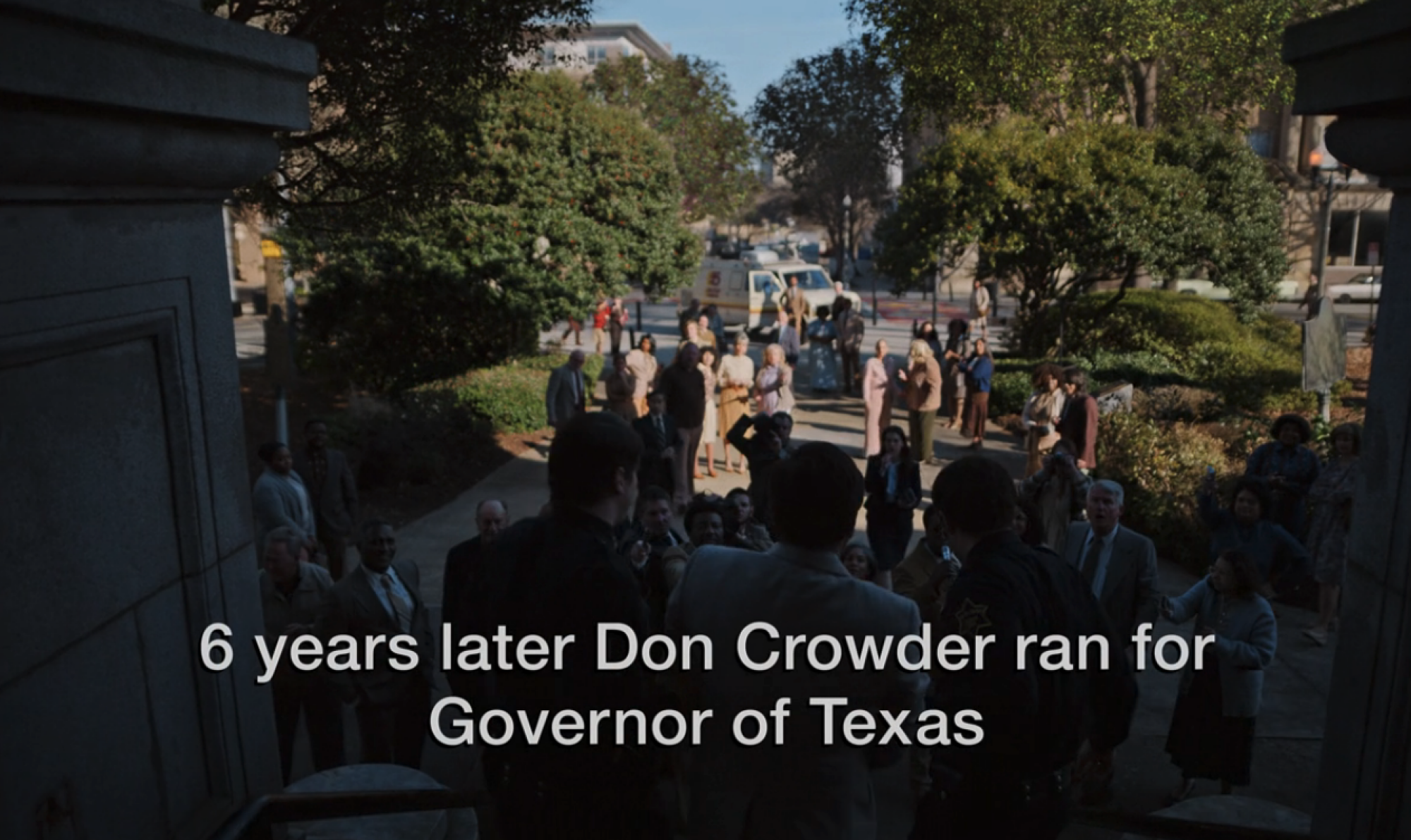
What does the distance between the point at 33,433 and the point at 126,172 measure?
69 centimetres

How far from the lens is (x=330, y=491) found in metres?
8.75

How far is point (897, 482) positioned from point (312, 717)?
14.3 ft

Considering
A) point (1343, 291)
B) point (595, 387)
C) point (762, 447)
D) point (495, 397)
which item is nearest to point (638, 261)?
point (595, 387)

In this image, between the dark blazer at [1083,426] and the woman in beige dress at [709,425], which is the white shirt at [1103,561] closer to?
the dark blazer at [1083,426]

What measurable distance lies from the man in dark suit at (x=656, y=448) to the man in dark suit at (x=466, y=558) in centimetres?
404

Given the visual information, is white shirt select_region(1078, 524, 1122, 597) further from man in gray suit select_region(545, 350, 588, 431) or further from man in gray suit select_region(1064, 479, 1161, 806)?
man in gray suit select_region(545, 350, 588, 431)

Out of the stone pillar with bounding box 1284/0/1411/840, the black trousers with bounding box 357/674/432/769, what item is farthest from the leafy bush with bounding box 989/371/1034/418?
the stone pillar with bounding box 1284/0/1411/840

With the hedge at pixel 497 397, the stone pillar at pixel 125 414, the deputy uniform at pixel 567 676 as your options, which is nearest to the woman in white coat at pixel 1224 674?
the deputy uniform at pixel 567 676

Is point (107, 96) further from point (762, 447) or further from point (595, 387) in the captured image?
point (595, 387)

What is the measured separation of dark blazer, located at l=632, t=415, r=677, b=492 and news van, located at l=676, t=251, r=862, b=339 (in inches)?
628

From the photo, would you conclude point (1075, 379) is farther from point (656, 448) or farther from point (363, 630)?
point (363, 630)

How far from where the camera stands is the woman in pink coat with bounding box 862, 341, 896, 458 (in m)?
13.8

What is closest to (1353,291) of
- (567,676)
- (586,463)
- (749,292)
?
(749,292)

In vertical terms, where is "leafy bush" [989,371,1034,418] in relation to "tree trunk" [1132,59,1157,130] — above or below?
below
